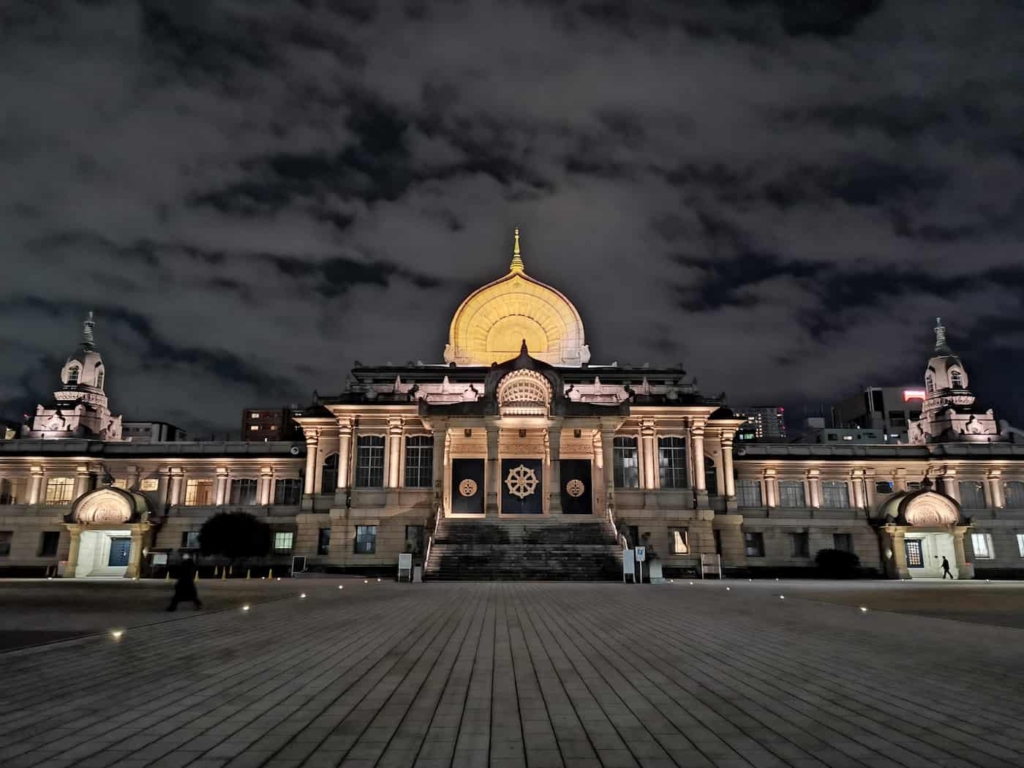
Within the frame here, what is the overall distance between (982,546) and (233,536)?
5875 centimetres

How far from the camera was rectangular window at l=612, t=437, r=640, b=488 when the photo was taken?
5575 centimetres

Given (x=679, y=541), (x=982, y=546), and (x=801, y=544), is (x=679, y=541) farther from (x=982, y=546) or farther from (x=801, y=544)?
(x=982, y=546)

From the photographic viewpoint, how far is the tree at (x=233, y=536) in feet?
168

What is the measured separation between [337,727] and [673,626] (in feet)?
36.6

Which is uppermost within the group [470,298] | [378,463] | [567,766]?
[470,298]

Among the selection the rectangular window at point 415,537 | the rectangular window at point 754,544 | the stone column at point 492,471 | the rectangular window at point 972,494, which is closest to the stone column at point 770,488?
the rectangular window at point 754,544

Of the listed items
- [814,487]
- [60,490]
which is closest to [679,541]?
[814,487]

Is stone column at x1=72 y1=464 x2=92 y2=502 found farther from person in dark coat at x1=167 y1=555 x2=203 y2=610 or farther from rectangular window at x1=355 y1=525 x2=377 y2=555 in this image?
person in dark coat at x1=167 y1=555 x2=203 y2=610

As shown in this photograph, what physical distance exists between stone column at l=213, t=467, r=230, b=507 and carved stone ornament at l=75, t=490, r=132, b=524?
7381 millimetres

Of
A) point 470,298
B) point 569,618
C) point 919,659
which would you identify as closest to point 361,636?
point 569,618

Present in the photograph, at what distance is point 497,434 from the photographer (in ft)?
173

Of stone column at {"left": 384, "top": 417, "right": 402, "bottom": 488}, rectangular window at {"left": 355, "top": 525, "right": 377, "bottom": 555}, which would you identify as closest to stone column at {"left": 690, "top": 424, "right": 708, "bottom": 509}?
stone column at {"left": 384, "top": 417, "right": 402, "bottom": 488}

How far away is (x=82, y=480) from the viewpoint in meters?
59.0

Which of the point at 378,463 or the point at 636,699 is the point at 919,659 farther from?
the point at 378,463
